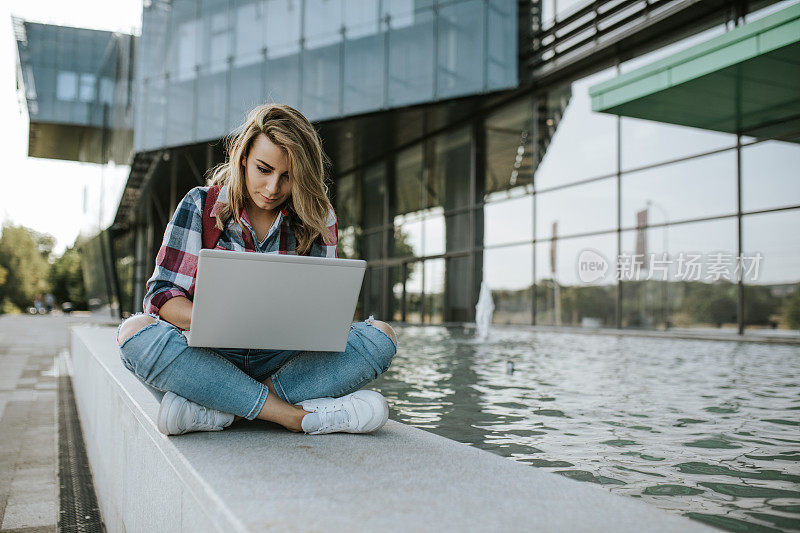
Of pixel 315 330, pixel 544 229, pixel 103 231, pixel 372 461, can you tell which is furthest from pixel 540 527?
pixel 103 231

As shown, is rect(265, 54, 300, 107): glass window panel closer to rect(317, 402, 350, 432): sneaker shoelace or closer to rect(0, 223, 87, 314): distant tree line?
rect(317, 402, 350, 432): sneaker shoelace

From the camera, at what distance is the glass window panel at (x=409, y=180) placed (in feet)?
71.9

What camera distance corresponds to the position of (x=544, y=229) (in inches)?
672

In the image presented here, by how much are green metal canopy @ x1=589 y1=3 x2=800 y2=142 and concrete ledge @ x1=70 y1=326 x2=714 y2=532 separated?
1002 cm

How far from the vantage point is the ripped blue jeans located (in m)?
2.27

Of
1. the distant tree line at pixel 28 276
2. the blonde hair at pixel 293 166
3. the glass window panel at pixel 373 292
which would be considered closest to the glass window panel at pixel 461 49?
the glass window panel at pixel 373 292

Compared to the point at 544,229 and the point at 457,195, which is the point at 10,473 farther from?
the point at 457,195

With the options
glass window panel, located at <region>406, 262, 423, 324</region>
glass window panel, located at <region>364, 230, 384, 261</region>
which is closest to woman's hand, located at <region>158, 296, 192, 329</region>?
glass window panel, located at <region>406, 262, 423, 324</region>

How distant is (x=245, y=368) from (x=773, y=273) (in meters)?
12.0

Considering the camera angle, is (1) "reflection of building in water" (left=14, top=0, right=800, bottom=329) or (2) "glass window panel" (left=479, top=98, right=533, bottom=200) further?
(2) "glass window panel" (left=479, top=98, right=533, bottom=200)

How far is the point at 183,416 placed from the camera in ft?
7.10

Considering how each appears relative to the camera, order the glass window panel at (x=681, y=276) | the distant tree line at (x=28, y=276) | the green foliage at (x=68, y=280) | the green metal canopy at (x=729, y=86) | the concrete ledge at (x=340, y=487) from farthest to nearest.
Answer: the green foliage at (x=68, y=280)
the distant tree line at (x=28, y=276)
the glass window panel at (x=681, y=276)
the green metal canopy at (x=729, y=86)
the concrete ledge at (x=340, y=487)

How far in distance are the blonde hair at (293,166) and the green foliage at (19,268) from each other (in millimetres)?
63329

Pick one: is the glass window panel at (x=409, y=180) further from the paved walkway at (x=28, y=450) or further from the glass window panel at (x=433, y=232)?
the paved walkway at (x=28, y=450)
